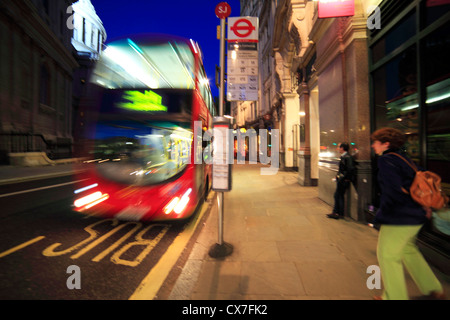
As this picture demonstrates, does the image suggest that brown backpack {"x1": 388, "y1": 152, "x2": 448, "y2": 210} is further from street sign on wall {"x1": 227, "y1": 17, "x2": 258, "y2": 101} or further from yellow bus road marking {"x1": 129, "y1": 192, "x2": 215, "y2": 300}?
yellow bus road marking {"x1": 129, "y1": 192, "x2": 215, "y2": 300}

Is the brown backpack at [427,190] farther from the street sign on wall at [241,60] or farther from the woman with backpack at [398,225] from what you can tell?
the street sign on wall at [241,60]

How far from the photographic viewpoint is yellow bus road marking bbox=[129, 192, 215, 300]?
2590 mm

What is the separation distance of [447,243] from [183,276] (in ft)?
12.5

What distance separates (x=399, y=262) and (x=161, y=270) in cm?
291

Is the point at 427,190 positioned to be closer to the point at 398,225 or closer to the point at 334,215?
the point at 398,225

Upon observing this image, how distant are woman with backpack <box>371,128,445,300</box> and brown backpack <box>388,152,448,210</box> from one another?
0.08 meters

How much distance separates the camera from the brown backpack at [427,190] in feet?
6.61

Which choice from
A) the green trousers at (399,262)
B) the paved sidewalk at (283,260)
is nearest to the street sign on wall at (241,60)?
the paved sidewalk at (283,260)

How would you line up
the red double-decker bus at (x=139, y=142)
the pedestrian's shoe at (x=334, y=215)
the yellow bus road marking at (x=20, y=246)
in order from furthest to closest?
the pedestrian's shoe at (x=334, y=215) → the red double-decker bus at (x=139, y=142) → the yellow bus road marking at (x=20, y=246)

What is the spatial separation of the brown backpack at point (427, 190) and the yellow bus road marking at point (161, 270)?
301 centimetres

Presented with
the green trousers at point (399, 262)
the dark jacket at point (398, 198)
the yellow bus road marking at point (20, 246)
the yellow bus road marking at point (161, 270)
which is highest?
the dark jacket at point (398, 198)

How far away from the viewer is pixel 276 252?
3.69 m

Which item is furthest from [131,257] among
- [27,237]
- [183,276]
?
[27,237]
